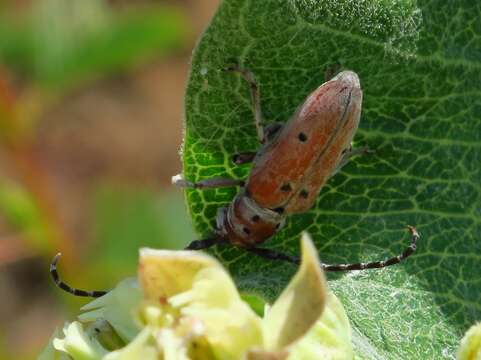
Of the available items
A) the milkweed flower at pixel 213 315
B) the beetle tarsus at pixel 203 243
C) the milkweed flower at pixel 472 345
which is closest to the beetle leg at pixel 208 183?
the beetle tarsus at pixel 203 243

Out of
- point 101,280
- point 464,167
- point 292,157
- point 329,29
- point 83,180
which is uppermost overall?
point 329,29

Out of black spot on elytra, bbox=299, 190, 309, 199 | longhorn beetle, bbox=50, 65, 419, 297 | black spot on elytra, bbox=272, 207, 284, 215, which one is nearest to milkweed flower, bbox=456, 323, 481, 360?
longhorn beetle, bbox=50, 65, 419, 297

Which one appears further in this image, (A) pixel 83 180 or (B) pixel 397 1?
(A) pixel 83 180

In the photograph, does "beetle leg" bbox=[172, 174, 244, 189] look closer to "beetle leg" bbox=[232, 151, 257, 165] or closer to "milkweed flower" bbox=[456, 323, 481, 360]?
"beetle leg" bbox=[232, 151, 257, 165]

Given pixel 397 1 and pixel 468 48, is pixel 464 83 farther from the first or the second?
pixel 397 1

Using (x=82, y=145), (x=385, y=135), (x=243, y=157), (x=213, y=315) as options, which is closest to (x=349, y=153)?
(x=385, y=135)

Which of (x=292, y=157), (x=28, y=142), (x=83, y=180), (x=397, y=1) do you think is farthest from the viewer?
(x=83, y=180)

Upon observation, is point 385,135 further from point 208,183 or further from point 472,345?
point 472,345

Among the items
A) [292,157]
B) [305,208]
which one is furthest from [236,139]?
[292,157]

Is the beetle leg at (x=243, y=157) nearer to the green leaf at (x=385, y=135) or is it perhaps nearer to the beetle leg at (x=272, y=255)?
the green leaf at (x=385, y=135)
